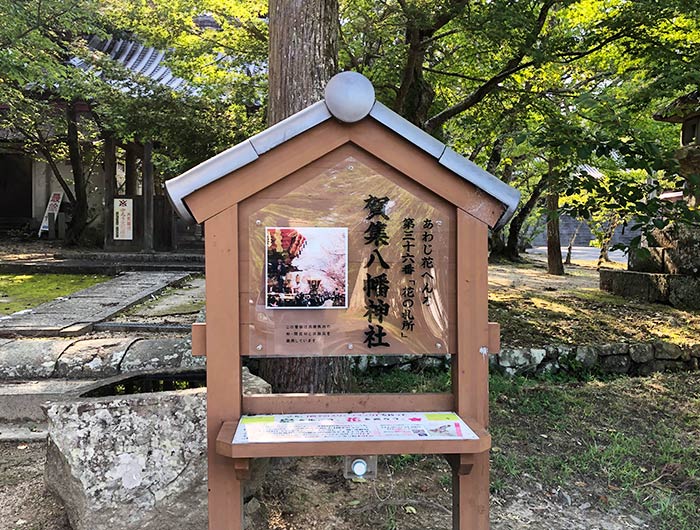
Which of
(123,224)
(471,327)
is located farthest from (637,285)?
(123,224)

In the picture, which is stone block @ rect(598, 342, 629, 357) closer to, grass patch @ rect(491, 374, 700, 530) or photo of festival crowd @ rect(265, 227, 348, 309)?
grass patch @ rect(491, 374, 700, 530)

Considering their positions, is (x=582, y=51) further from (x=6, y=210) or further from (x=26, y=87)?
(x=6, y=210)

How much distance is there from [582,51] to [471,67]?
6.26 feet

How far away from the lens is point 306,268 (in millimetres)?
2258

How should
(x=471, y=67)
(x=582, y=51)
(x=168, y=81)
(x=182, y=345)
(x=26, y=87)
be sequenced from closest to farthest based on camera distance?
(x=182, y=345) < (x=582, y=51) < (x=471, y=67) < (x=26, y=87) < (x=168, y=81)

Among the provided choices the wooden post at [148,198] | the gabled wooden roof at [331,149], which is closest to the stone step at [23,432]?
the gabled wooden roof at [331,149]

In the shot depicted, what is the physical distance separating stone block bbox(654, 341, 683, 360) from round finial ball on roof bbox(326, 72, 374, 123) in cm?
507

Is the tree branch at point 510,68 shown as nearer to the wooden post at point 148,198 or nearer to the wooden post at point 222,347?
the wooden post at point 222,347

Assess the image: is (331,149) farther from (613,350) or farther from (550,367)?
(613,350)

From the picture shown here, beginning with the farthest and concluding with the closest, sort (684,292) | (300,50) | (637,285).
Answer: (637,285) < (684,292) < (300,50)

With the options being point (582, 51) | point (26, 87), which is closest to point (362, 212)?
point (582, 51)

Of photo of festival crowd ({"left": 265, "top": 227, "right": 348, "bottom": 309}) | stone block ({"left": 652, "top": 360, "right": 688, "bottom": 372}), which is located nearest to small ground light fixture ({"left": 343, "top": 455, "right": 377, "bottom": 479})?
photo of festival crowd ({"left": 265, "top": 227, "right": 348, "bottom": 309})

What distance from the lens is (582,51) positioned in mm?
6414

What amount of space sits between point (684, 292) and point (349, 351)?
801 cm
